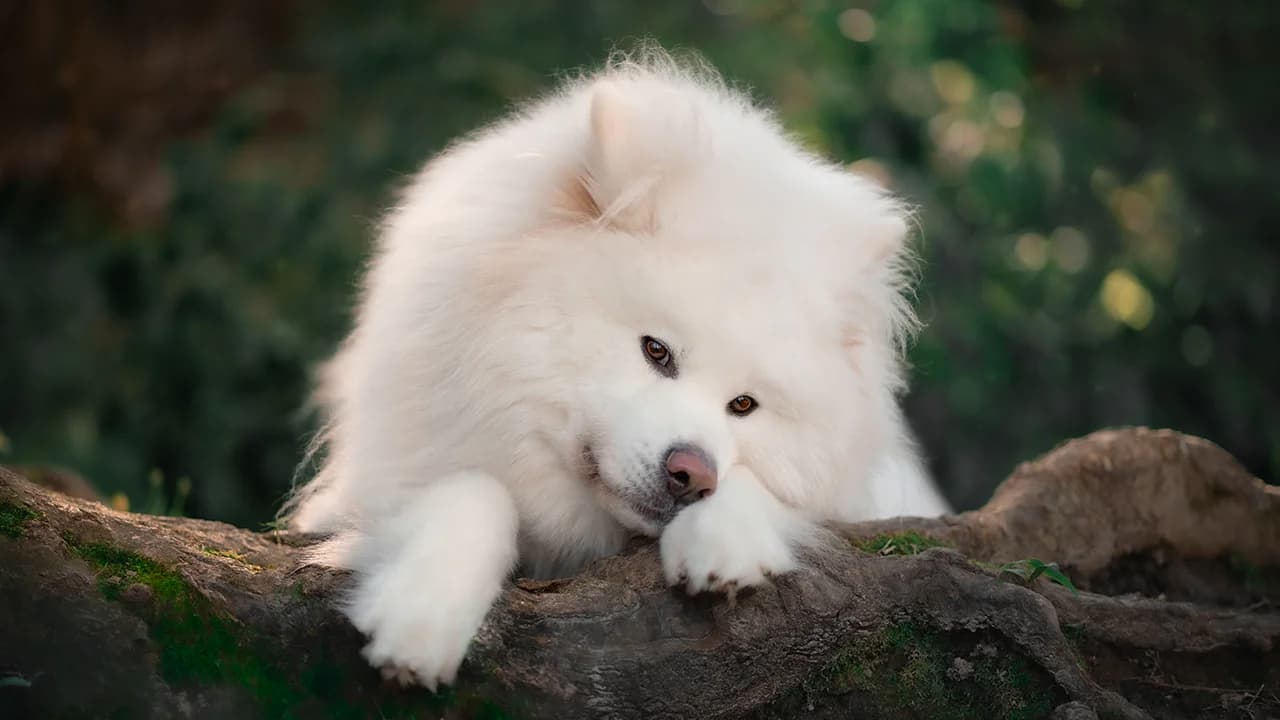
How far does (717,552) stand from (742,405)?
1.91ft

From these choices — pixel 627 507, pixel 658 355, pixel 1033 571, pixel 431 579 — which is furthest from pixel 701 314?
pixel 1033 571

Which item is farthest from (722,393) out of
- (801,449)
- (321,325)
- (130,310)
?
(130,310)

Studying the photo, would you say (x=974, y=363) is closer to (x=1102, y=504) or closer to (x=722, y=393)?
(x=1102, y=504)

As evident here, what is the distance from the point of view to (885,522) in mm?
3412

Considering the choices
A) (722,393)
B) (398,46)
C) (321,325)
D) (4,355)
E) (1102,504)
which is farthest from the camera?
(398,46)

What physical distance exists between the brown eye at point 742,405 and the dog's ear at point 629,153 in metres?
0.51

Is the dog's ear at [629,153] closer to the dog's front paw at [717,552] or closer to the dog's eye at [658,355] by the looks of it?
the dog's eye at [658,355]

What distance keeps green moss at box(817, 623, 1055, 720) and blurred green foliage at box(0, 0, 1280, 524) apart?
4536 millimetres

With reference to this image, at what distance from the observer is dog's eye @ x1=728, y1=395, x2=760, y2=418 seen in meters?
3.13

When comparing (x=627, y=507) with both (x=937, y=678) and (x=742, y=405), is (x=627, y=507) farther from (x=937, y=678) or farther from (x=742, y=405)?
(x=937, y=678)

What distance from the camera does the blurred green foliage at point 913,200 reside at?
6789 millimetres

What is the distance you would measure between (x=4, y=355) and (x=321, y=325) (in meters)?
1.69

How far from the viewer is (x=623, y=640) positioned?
2.61 metres

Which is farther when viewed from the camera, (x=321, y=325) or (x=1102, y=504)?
(x=321, y=325)
